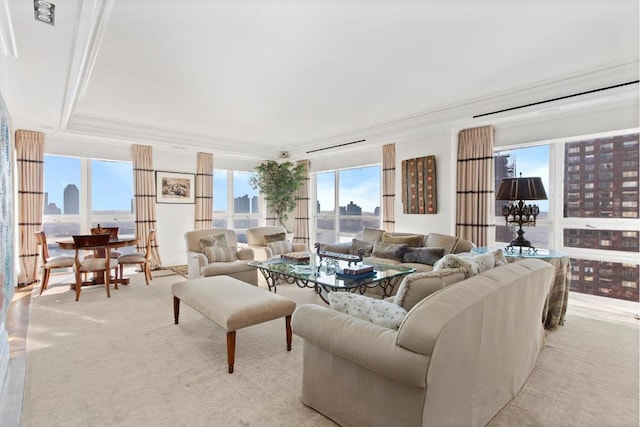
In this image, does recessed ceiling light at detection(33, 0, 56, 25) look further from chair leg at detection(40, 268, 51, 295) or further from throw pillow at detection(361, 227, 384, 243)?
throw pillow at detection(361, 227, 384, 243)

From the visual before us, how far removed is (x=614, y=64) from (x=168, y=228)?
7.27 m

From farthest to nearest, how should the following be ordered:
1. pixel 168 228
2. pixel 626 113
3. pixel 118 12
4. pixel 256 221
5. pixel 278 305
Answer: pixel 256 221 < pixel 168 228 < pixel 626 113 < pixel 278 305 < pixel 118 12

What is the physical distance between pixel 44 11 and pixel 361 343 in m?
2.89

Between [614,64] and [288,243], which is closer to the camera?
[614,64]

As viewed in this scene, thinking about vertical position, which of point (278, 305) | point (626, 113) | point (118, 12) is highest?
point (118, 12)

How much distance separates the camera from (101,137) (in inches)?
219

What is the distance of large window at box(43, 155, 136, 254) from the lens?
579cm

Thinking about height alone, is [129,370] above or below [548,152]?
below

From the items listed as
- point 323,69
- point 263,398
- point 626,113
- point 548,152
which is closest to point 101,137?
point 323,69

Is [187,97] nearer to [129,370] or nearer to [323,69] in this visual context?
[323,69]

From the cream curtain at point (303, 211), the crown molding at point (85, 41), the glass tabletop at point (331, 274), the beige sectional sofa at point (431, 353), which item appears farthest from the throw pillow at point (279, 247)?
the beige sectional sofa at point (431, 353)

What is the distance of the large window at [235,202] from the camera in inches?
304

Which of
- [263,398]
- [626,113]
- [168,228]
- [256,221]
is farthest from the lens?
[256,221]

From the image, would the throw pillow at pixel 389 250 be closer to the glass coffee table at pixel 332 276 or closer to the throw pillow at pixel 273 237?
the glass coffee table at pixel 332 276
